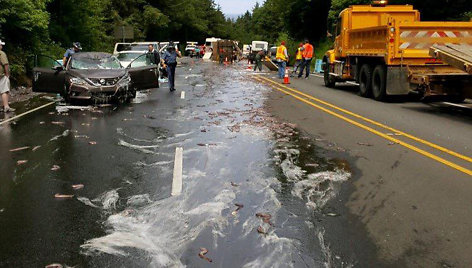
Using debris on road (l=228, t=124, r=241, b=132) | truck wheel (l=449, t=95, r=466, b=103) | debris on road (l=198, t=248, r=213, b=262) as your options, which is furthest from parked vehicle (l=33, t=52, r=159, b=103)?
debris on road (l=198, t=248, r=213, b=262)

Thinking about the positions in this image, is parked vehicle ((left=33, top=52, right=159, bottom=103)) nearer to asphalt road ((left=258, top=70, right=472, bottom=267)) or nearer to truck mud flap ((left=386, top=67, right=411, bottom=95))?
asphalt road ((left=258, top=70, right=472, bottom=267))

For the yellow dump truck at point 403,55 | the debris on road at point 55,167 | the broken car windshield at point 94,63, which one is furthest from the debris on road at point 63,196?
the broken car windshield at point 94,63

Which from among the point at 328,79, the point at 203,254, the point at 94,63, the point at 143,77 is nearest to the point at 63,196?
the point at 203,254

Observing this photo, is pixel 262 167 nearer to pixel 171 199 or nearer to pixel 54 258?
pixel 171 199

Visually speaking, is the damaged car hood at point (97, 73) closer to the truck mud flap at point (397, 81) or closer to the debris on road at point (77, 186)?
the truck mud flap at point (397, 81)

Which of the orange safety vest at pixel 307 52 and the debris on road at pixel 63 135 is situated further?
the orange safety vest at pixel 307 52

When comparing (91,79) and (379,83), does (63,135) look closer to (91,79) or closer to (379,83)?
(91,79)

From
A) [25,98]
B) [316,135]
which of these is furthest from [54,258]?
[25,98]

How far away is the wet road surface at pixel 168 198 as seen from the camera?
4117mm

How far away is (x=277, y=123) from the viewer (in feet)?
36.0

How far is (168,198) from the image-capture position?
5574mm

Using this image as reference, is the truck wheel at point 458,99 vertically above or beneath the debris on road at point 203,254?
above

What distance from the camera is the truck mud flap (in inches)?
575

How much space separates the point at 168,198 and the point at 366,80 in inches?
495
